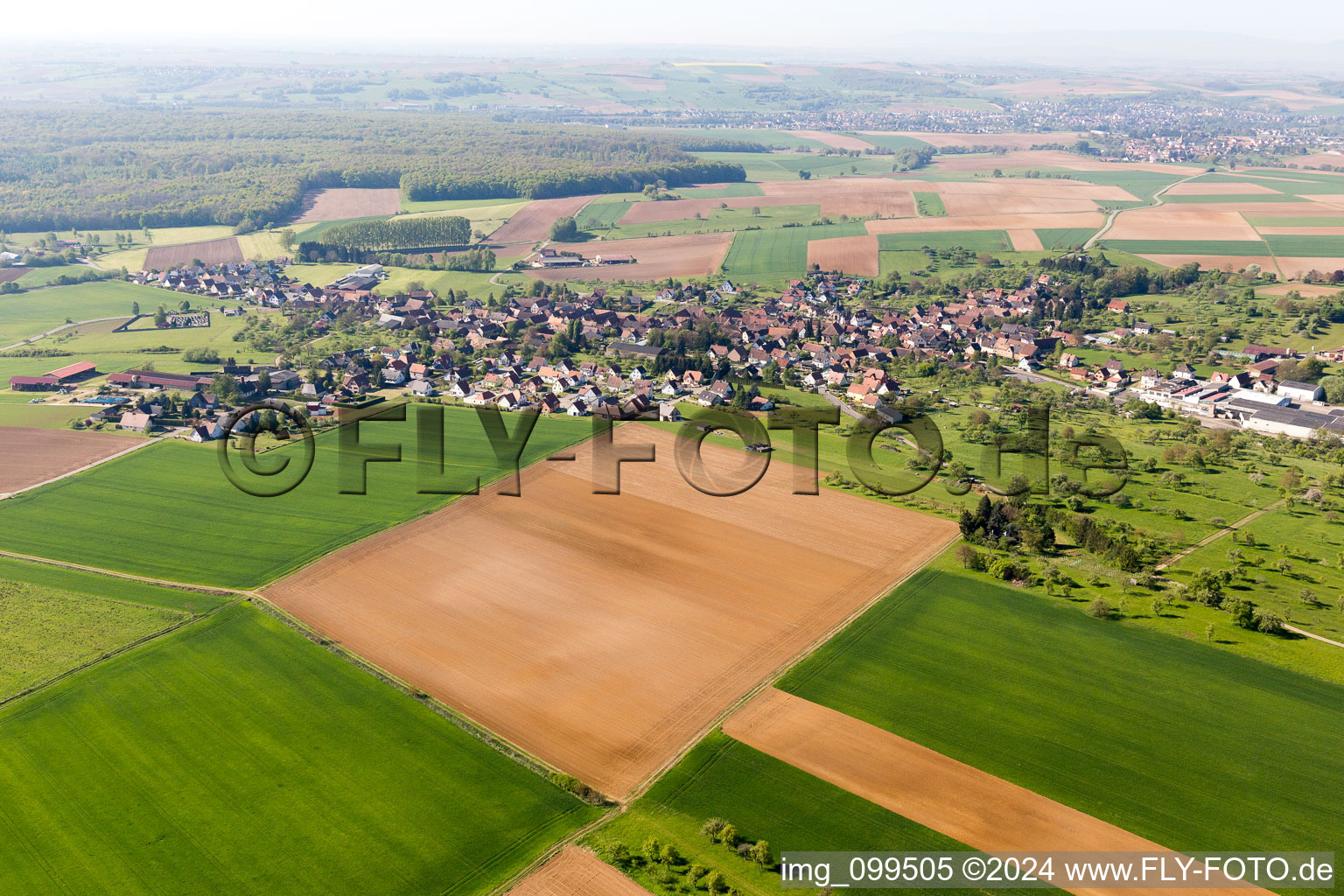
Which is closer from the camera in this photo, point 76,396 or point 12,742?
point 12,742

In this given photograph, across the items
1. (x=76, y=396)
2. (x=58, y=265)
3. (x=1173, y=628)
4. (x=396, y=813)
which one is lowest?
(x=396, y=813)

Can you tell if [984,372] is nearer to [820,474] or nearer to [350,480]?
[820,474]

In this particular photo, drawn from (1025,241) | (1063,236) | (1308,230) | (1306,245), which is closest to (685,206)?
(1025,241)

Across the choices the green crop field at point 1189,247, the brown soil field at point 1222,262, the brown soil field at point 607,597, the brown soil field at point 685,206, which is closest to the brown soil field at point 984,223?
the green crop field at point 1189,247

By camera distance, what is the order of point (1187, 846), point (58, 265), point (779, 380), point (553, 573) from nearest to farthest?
1. point (1187, 846)
2. point (553, 573)
3. point (779, 380)
4. point (58, 265)

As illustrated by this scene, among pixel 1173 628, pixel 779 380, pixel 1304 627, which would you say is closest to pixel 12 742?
pixel 1173 628

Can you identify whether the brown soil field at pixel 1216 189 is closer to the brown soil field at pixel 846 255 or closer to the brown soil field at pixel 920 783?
the brown soil field at pixel 846 255
